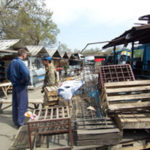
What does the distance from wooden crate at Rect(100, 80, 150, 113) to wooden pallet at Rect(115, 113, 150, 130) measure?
0.49 ft

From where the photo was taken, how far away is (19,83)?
3.35m

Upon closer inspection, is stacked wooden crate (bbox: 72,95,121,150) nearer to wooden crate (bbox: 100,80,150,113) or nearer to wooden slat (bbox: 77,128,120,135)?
wooden slat (bbox: 77,128,120,135)

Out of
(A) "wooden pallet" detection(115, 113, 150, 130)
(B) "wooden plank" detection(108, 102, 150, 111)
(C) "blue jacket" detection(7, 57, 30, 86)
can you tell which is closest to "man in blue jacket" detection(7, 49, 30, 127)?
(C) "blue jacket" detection(7, 57, 30, 86)

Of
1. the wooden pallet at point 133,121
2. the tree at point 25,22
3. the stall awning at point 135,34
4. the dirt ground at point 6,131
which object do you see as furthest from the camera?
the tree at point 25,22

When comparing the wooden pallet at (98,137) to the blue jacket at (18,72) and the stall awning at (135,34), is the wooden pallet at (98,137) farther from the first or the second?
the stall awning at (135,34)

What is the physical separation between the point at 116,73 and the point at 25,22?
20013 millimetres

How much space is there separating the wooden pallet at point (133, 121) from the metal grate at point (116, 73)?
4.28 ft

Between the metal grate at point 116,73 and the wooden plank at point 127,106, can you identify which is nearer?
the wooden plank at point 127,106

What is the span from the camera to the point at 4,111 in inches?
192

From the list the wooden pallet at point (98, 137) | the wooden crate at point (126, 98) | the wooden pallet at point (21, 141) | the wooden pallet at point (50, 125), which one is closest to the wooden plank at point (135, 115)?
the wooden crate at point (126, 98)

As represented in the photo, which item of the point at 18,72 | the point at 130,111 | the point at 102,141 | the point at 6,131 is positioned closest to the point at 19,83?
the point at 18,72

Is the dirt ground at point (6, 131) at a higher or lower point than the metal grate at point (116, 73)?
lower

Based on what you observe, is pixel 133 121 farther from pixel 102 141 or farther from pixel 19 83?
pixel 19 83

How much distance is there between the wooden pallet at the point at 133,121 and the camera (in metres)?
2.25
